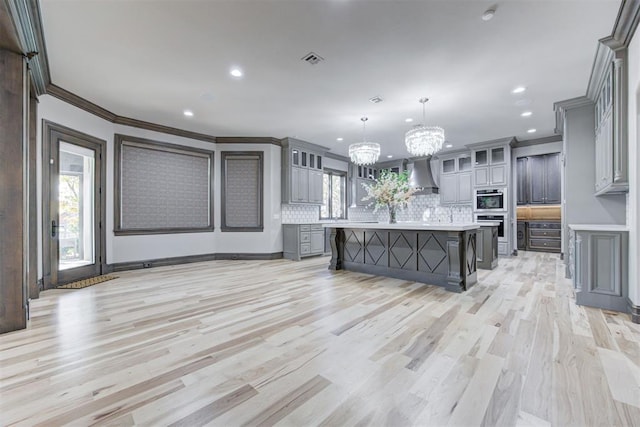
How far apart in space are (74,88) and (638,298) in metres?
7.59

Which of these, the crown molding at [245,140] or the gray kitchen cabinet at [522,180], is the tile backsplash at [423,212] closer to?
the gray kitchen cabinet at [522,180]

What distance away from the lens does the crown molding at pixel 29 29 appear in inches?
97.3

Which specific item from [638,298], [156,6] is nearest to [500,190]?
[638,298]

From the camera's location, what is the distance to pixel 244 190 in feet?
23.5

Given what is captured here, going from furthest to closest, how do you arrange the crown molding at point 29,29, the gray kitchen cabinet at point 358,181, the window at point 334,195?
1. the gray kitchen cabinet at point 358,181
2. the window at point 334,195
3. the crown molding at point 29,29

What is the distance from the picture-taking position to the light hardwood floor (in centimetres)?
157

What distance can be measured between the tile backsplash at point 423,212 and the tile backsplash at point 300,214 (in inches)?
66.8

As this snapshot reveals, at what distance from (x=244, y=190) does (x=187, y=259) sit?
2093 mm

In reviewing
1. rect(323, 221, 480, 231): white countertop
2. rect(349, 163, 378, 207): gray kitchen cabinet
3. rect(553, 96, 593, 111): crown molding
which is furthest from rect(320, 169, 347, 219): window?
rect(553, 96, 593, 111): crown molding

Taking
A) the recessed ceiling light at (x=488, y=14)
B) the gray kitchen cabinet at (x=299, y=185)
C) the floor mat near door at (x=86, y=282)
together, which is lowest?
the floor mat near door at (x=86, y=282)

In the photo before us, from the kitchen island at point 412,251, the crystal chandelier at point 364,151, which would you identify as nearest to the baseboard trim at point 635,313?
the kitchen island at point 412,251

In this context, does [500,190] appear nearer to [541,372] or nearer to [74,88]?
[541,372]

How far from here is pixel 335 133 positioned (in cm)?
682

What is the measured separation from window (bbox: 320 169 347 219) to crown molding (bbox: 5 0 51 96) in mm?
6612
